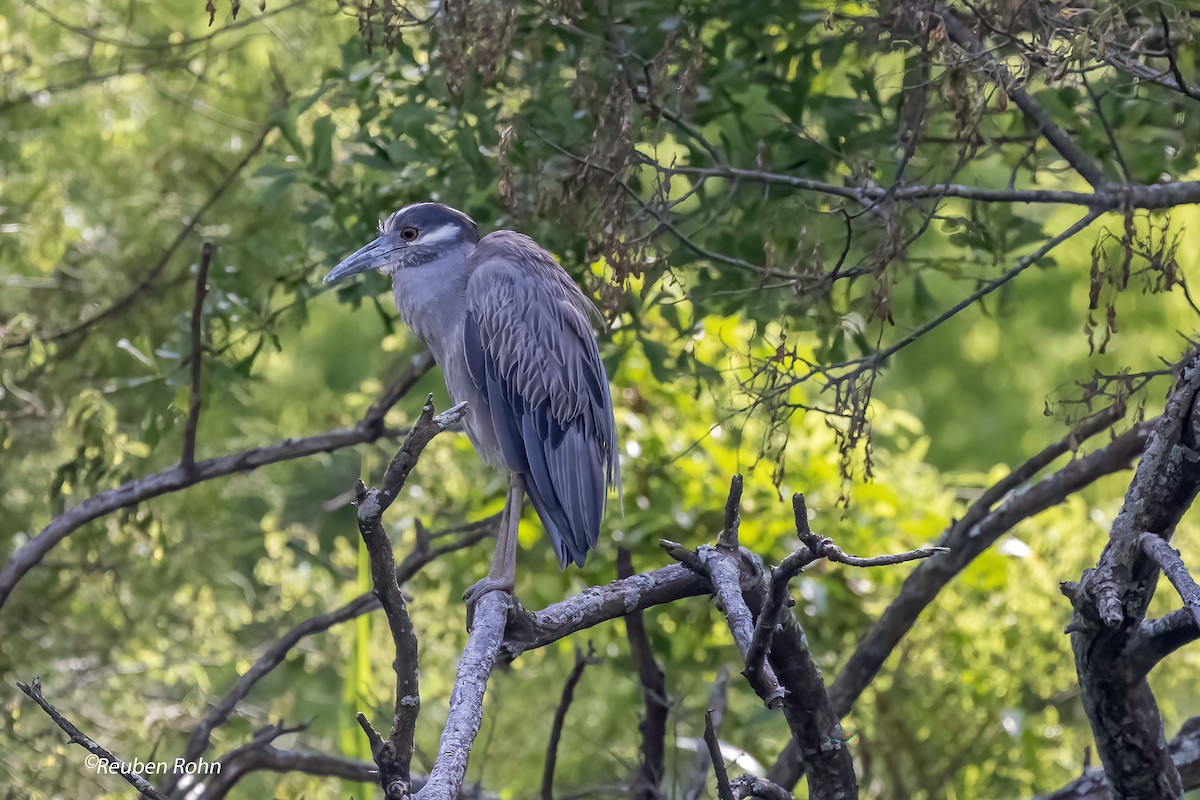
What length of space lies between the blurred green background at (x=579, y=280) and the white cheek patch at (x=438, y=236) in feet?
0.58

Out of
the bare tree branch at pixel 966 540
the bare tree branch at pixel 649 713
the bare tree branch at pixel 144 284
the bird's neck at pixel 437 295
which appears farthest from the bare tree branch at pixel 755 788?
the bare tree branch at pixel 144 284

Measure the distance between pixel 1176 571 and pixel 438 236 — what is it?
230 cm

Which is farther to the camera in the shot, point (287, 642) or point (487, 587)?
point (287, 642)

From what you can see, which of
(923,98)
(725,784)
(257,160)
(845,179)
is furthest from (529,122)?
(257,160)

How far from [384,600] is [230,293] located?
221 cm

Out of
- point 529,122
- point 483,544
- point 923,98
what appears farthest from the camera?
point 483,544

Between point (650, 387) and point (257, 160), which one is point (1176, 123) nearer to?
point (650, 387)

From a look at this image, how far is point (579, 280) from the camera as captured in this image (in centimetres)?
415

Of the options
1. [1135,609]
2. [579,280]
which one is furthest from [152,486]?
[1135,609]

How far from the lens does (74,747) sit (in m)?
5.01

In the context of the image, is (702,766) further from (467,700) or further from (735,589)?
(467,700)

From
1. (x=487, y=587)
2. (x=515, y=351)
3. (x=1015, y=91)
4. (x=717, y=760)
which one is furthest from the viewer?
(x=515, y=351)

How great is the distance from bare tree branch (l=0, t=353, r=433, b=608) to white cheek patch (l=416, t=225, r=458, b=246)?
54cm

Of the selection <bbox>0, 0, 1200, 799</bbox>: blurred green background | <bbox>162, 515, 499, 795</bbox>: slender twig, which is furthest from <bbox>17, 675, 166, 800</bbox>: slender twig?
<bbox>162, 515, 499, 795</bbox>: slender twig
